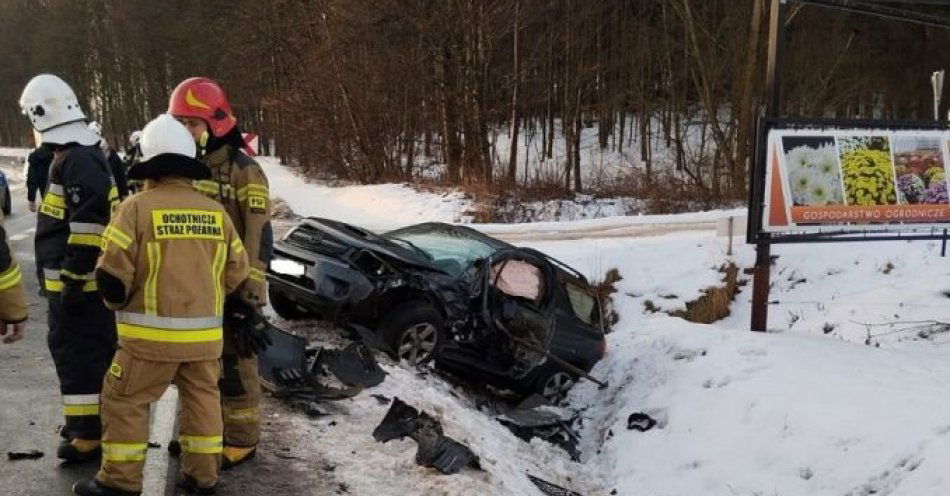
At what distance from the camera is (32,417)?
4625 mm

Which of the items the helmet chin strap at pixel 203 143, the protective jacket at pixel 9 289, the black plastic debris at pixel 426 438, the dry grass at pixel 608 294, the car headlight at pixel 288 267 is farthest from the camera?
the dry grass at pixel 608 294

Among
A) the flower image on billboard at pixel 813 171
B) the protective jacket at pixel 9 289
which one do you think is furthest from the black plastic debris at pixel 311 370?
the flower image on billboard at pixel 813 171

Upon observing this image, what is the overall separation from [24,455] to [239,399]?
3.82 ft

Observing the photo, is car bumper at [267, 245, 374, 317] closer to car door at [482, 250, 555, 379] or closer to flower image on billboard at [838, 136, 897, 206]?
car door at [482, 250, 555, 379]

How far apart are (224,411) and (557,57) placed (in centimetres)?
2791

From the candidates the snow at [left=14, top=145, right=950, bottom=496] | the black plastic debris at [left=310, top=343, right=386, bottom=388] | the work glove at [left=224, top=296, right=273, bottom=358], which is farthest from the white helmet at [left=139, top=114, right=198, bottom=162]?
the black plastic debris at [left=310, top=343, right=386, bottom=388]

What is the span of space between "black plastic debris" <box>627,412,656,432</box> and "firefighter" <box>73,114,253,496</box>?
441cm

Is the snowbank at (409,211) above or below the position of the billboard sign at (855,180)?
below

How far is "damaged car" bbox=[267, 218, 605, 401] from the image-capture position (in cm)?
674

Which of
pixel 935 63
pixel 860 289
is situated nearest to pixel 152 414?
pixel 860 289

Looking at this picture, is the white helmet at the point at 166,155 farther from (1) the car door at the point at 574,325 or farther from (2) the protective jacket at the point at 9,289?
(1) the car door at the point at 574,325

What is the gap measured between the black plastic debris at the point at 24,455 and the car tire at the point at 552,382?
174 inches

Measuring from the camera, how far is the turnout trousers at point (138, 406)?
3309 millimetres

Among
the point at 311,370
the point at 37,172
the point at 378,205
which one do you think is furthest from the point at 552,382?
the point at 378,205
